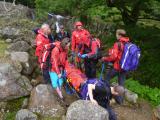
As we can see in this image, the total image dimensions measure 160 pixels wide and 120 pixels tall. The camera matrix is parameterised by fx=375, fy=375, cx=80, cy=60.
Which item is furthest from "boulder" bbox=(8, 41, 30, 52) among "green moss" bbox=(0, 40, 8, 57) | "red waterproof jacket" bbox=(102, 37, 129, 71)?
"red waterproof jacket" bbox=(102, 37, 129, 71)

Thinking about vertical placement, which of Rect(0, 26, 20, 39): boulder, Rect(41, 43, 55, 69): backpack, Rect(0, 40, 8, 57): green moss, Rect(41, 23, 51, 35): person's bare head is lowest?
Rect(0, 40, 8, 57): green moss

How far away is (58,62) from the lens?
31.4 ft

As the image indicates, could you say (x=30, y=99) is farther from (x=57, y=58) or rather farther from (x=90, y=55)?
(x=90, y=55)

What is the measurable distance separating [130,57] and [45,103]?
2.49 metres

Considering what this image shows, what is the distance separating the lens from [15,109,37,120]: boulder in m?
9.12

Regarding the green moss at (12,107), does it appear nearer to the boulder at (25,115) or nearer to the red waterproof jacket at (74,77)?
the boulder at (25,115)

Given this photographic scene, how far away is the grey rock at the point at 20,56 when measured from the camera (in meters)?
11.4

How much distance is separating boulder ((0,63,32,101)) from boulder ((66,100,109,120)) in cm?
233

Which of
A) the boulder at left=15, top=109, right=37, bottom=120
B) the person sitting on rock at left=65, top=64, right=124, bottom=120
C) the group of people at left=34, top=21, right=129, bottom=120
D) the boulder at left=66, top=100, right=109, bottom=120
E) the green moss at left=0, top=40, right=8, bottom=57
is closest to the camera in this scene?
the person sitting on rock at left=65, top=64, right=124, bottom=120

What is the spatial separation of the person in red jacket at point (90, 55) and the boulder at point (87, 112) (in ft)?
6.69

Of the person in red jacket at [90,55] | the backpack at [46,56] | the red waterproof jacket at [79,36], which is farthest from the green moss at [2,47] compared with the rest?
the person in red jacket at [90,55]

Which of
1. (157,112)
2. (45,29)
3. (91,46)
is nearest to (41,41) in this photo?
(45,29)

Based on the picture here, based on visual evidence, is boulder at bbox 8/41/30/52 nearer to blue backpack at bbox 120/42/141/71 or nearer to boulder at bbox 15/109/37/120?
boulder at bbox 15/109/37/120

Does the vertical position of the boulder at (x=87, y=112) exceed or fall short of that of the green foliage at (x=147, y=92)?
it exceeds it
